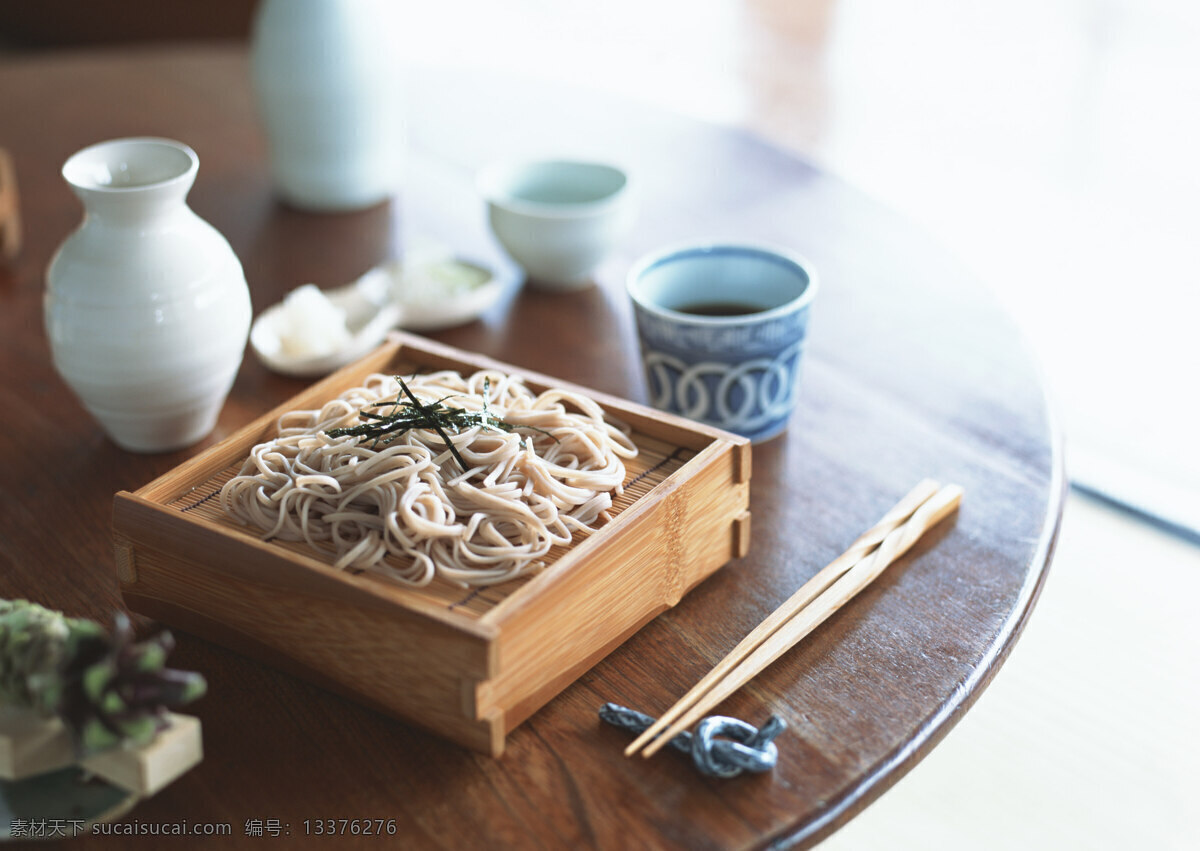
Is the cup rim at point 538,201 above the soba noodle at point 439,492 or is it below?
above

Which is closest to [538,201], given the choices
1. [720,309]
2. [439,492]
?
[720,309]

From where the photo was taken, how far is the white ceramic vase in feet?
4.14

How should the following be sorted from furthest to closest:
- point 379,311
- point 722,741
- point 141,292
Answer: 1. point 379,311
2. point 141,292
3. point 722,741

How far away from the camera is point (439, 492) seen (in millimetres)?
1065

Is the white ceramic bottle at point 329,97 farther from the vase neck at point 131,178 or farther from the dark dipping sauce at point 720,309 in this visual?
the dark dipping sauce at point 720,309

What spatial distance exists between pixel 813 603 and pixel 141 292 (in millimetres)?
772

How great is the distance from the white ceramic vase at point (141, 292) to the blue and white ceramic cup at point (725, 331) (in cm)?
48

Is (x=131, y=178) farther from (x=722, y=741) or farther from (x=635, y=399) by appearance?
(x=722, y=741)

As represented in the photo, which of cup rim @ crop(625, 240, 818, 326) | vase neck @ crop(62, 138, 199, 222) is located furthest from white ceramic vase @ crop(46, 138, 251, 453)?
cup rim @ crop(625, 240, 818, 326)

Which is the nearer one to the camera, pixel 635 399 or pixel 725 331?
pixel 725 331

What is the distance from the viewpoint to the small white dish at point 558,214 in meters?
1.67

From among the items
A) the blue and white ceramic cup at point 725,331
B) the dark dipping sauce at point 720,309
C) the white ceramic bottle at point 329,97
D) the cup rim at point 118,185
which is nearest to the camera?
the cup rim at point 118,185

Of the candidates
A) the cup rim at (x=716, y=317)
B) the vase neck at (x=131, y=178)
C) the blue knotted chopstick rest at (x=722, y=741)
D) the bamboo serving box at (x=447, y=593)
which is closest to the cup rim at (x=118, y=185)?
the vase neck at (x=131, y=178)

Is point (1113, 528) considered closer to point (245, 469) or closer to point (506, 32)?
point (245, 469)
